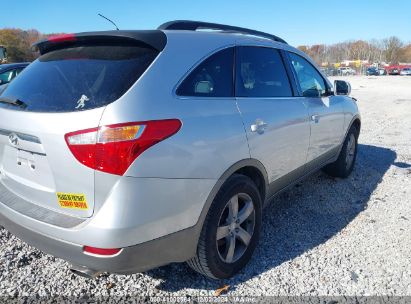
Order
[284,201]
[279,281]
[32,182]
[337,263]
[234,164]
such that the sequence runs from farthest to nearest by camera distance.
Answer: [284,201], [337,263], [279,281], [234,164], [32,182]

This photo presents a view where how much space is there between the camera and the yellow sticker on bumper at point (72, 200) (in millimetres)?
2004

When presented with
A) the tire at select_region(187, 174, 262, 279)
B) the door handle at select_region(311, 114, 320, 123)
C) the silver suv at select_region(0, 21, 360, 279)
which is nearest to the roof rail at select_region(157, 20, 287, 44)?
the silver suv at select_region(0, 21, 360, 279)

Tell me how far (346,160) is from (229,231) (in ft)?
9.85

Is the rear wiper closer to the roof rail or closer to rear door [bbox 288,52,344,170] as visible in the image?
the roof rail

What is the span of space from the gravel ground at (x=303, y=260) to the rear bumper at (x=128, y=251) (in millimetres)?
517

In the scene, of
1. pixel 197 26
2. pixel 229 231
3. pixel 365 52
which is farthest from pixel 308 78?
pixel 365 52

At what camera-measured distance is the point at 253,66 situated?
306cm

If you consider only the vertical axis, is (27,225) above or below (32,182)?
below

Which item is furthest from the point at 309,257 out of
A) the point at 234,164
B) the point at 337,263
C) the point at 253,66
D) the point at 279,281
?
the point at 253,66

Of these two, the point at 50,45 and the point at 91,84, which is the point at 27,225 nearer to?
the point at 91,84

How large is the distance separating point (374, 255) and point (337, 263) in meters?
0.40

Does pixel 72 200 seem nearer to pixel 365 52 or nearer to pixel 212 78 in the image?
pixel 212 78

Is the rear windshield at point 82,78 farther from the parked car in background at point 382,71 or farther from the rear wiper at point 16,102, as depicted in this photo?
the parked car in background at point 382,71

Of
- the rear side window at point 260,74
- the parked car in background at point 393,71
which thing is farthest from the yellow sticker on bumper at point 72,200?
the parked car in background at point 393,71
